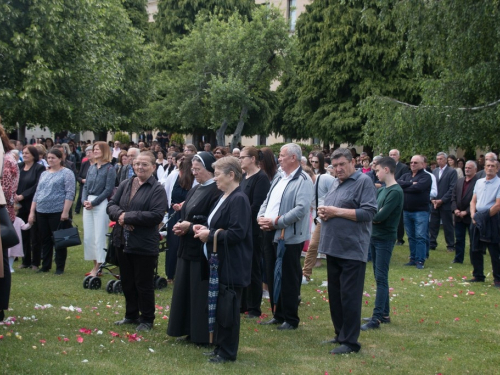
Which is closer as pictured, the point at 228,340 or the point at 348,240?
the point at 228,340

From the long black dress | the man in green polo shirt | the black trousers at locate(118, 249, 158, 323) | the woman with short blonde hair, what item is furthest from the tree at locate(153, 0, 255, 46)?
the long black dress

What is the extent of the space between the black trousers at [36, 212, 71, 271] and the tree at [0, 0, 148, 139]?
12140 millimetres

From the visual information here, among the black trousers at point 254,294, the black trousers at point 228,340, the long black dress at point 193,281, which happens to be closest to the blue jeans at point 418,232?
the black trousers at point 254,294

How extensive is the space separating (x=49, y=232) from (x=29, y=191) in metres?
1.05

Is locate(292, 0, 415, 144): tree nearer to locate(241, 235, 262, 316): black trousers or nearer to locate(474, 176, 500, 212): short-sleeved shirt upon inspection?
locate(474, 176, 500, 212): short-sleeved shirt

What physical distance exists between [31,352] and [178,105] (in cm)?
3082

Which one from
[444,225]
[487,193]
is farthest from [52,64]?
[487,193]

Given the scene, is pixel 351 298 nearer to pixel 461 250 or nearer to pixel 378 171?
pixel 378 171

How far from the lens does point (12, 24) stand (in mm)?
23203

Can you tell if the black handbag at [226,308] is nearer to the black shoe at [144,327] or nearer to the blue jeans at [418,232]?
the black shoe at [144,327]

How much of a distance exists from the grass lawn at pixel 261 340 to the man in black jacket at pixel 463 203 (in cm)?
337

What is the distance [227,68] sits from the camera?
112 feet

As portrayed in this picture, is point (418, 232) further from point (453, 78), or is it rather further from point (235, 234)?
point (453, 78)

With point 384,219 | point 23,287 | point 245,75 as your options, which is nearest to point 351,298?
point 384,219
